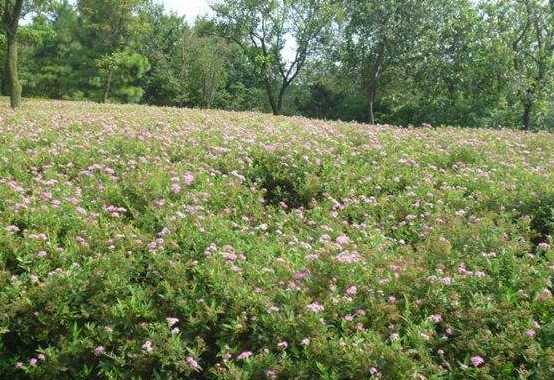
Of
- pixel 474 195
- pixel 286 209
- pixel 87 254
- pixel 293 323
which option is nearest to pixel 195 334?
pixel 293 323

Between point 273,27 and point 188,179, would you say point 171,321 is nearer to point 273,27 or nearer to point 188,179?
point 188,179

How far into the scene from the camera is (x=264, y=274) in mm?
5125

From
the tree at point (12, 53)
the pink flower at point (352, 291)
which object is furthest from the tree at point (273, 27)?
the pink flower at point (352, 291)

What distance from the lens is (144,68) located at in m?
53.2

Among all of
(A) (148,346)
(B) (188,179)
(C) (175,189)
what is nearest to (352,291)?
(A) (148,346)

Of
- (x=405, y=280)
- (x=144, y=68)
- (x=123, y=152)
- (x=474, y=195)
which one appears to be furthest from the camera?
(x=144, y=68)

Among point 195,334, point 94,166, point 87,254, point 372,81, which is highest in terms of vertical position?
point 372,81

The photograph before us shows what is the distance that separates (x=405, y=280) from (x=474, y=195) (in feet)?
10.1

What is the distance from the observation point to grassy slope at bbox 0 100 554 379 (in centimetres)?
441

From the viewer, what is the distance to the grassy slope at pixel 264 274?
4.41m

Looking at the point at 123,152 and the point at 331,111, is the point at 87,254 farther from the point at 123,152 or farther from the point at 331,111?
the point at 331,111

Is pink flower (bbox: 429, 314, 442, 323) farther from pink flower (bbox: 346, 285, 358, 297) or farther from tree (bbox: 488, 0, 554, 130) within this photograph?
tree (bbox: 488, 0, 554, 130)

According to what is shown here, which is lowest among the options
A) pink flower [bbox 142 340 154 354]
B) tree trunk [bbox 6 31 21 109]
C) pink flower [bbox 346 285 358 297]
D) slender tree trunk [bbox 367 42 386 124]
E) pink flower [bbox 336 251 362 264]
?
pink flower [bbox 142 340 154 354]

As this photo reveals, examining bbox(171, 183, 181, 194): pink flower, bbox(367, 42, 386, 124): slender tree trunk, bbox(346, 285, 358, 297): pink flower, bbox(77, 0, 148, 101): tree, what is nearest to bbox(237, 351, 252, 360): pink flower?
bbox(346, 285, 358, 297): pink flower
